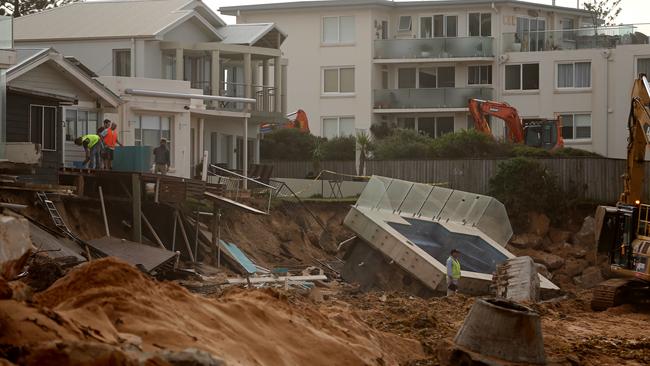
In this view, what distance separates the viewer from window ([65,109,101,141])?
39.6 metres

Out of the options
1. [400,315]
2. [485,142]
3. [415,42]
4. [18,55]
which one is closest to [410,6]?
[415,42]

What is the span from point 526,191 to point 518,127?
881 cm

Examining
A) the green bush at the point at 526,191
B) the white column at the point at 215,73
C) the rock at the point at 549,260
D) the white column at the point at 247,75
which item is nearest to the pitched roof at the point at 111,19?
the white column at the point at 215,73

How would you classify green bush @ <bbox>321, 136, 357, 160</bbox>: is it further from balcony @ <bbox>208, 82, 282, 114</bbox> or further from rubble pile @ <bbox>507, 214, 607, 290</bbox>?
rubble pile @ <bbox>507, 214, 607, 290</bbox>

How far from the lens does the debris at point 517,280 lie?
33.3 metres

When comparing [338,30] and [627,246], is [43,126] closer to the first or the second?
[627,246]

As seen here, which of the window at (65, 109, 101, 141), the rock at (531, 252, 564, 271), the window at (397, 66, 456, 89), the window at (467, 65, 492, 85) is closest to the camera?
the window at (65, 109, 101, 141)

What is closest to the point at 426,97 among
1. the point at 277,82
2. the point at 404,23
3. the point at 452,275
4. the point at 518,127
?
the point at 404,23

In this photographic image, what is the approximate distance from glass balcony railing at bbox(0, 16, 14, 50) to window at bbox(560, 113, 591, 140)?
38.9m

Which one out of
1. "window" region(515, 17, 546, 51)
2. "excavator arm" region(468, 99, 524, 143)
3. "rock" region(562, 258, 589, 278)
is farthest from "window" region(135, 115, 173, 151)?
"window" region(515, 17, 546, 51)

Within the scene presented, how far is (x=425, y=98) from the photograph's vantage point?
68250 millimetres

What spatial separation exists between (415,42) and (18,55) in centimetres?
3417

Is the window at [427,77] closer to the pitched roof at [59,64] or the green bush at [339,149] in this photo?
the green bush at [339,149]

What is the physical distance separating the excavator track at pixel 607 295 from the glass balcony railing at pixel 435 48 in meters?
39.1
